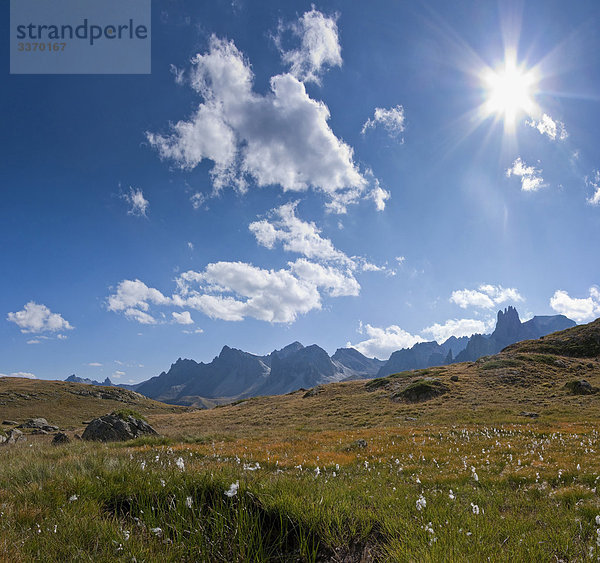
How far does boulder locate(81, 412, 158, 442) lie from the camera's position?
21312mm

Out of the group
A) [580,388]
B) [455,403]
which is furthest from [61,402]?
[580,388]

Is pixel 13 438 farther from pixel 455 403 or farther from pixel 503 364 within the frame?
pixel 503 364

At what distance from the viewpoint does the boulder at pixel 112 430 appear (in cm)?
2131

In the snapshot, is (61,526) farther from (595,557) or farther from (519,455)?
(519,455)

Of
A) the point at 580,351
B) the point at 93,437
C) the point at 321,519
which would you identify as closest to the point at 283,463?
the point at 321,519

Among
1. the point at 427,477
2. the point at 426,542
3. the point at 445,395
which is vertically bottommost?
the point at 445,395

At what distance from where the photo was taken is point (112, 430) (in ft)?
71.4

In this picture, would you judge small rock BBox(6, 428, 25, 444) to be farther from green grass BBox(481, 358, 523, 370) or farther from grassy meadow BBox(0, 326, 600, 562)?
green grass BBox(481, 358, 523, 370)

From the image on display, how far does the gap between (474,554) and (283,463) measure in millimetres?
9154

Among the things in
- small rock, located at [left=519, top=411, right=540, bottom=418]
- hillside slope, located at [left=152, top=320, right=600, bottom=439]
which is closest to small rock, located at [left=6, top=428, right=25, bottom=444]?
hillside slope, located at [left=152, top=320, right=600, bottom=439]

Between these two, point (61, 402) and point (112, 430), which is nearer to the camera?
point (112, 430)

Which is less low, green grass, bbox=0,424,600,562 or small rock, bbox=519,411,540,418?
green grass, bbox=0,424,600,562

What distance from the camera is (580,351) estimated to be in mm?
66250

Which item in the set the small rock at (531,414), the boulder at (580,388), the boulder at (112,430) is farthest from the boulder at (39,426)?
the boulder at (580,388)
